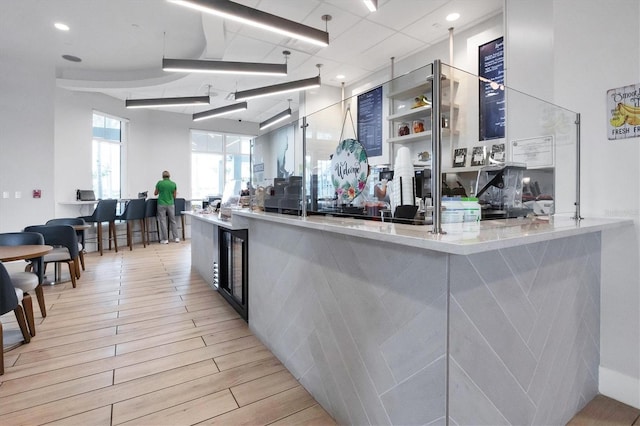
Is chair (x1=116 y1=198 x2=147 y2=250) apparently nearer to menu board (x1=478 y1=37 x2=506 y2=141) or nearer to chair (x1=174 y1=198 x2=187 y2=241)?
chair (x1=174 y1=198 x2=187 y2=241)

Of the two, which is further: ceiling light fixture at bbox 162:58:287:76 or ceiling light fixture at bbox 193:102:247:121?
ceiling light fixture at bbox 193:102:247:121

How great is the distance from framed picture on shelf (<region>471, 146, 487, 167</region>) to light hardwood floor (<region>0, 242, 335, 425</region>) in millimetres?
1818

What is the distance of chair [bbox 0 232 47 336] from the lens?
2.58 meters

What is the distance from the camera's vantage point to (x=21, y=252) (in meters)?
2.63

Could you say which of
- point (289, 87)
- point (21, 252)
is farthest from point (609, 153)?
point (289, 87)

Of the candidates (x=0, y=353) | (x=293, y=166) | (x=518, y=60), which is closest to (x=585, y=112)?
(x=518, y=60)

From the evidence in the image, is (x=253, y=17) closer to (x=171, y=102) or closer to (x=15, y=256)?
(x=15, y=256)

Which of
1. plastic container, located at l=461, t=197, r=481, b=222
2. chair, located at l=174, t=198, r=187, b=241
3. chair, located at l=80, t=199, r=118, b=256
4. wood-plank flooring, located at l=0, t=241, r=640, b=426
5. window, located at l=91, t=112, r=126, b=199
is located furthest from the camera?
chair, located at l=174, t=198, r=187, b=241

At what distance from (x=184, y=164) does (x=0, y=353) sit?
24.1ft

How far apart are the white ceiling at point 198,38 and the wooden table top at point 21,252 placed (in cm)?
304

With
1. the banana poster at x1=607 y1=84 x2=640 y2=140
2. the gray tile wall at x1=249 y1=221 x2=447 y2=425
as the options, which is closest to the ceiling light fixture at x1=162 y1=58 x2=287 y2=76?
the gray tile wall at x1=249 y1=221 x2=447 y2=425

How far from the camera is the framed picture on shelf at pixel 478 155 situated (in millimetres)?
2191

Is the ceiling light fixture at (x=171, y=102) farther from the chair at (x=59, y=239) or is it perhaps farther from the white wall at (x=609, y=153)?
the white wall at (x=609, y=153)

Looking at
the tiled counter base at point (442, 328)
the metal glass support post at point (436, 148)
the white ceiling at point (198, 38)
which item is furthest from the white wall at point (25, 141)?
the metal glass support post at point (436, 148)
